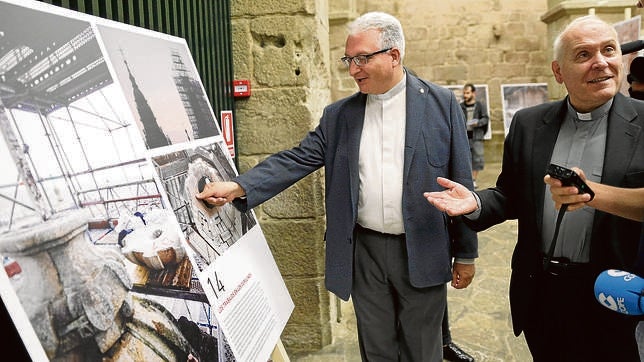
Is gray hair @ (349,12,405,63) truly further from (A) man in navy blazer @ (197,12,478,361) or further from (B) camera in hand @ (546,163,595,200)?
(B) camera in hand @ (546,163,595,200)

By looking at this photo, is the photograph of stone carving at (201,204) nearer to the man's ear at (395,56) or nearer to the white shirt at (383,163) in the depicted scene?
the white shirt at (383,163)

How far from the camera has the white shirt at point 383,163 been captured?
199 centimetres

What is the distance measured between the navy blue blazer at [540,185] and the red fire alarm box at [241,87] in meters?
1.53

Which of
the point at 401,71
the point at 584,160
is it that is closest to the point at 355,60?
the point at 401,71

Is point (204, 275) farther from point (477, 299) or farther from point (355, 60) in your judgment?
point (477, 299)

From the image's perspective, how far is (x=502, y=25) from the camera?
32.8 feet

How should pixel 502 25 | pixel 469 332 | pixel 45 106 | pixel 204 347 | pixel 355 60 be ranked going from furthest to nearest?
pixel 502 25 → pixel 469 332 → pixel 355 60 → pixel 204 347 → pixel 45 106

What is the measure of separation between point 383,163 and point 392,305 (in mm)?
631

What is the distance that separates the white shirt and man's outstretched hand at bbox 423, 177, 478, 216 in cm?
24

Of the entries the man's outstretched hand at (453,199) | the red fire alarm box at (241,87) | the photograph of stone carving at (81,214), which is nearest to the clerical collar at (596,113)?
the man's outstretched hand at (453,199)

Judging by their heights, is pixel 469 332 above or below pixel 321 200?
below

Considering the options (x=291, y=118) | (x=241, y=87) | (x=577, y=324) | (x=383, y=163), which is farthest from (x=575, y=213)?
(x=241, y=87)

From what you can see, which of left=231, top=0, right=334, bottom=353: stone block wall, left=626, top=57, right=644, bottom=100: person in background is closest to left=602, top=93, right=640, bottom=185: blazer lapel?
left=626, top=57, right=644, bottom=100: person in background

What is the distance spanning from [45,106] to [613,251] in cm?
164
